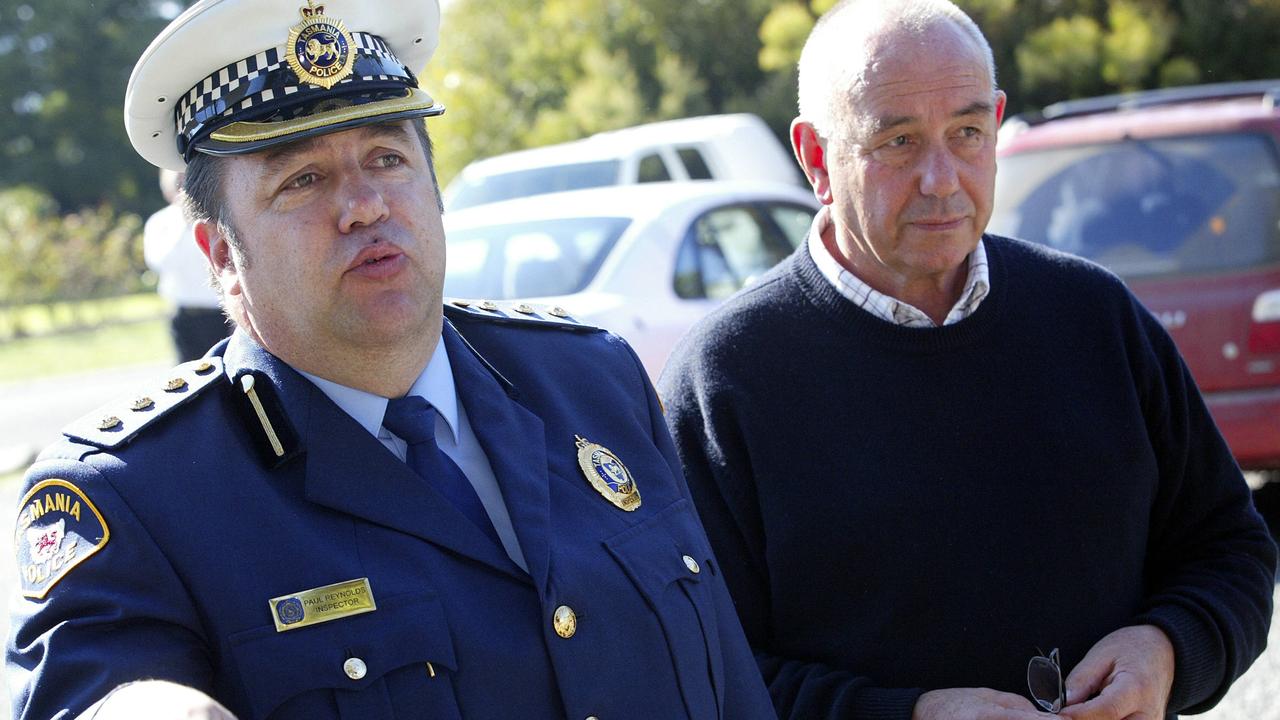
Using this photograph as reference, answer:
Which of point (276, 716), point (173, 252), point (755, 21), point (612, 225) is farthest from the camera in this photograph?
point (755, 21)

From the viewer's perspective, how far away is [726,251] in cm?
653

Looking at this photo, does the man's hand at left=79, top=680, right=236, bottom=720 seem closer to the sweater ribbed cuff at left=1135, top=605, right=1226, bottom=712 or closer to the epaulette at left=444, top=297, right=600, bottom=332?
the epaulette at left=444, top=297, right=600, bottom=332

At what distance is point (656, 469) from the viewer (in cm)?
208

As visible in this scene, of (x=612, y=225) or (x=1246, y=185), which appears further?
(x=612, y=225)

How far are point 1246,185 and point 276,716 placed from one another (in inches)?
192

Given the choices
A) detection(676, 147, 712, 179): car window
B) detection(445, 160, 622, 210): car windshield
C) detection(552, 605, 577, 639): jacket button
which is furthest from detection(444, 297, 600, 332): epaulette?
detection(676, 147, 712, 179): car window

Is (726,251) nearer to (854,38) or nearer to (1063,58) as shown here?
(854,38)

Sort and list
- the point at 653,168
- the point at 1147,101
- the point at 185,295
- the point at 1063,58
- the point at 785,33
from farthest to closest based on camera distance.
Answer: the point at 785,33 < the point at 1063,58 < the point at 653,168 < the point at 185,295 < the point at 1147,101

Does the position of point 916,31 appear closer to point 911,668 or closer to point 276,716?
point 911,668

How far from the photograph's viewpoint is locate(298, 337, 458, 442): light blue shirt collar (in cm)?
187

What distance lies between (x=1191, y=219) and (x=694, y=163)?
6.95m

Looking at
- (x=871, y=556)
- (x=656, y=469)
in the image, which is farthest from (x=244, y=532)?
(x=871, y=556)

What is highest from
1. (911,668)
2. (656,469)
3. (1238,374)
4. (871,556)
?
(656,469)

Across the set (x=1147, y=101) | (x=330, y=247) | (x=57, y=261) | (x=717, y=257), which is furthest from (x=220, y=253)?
(x=57, y=261)
